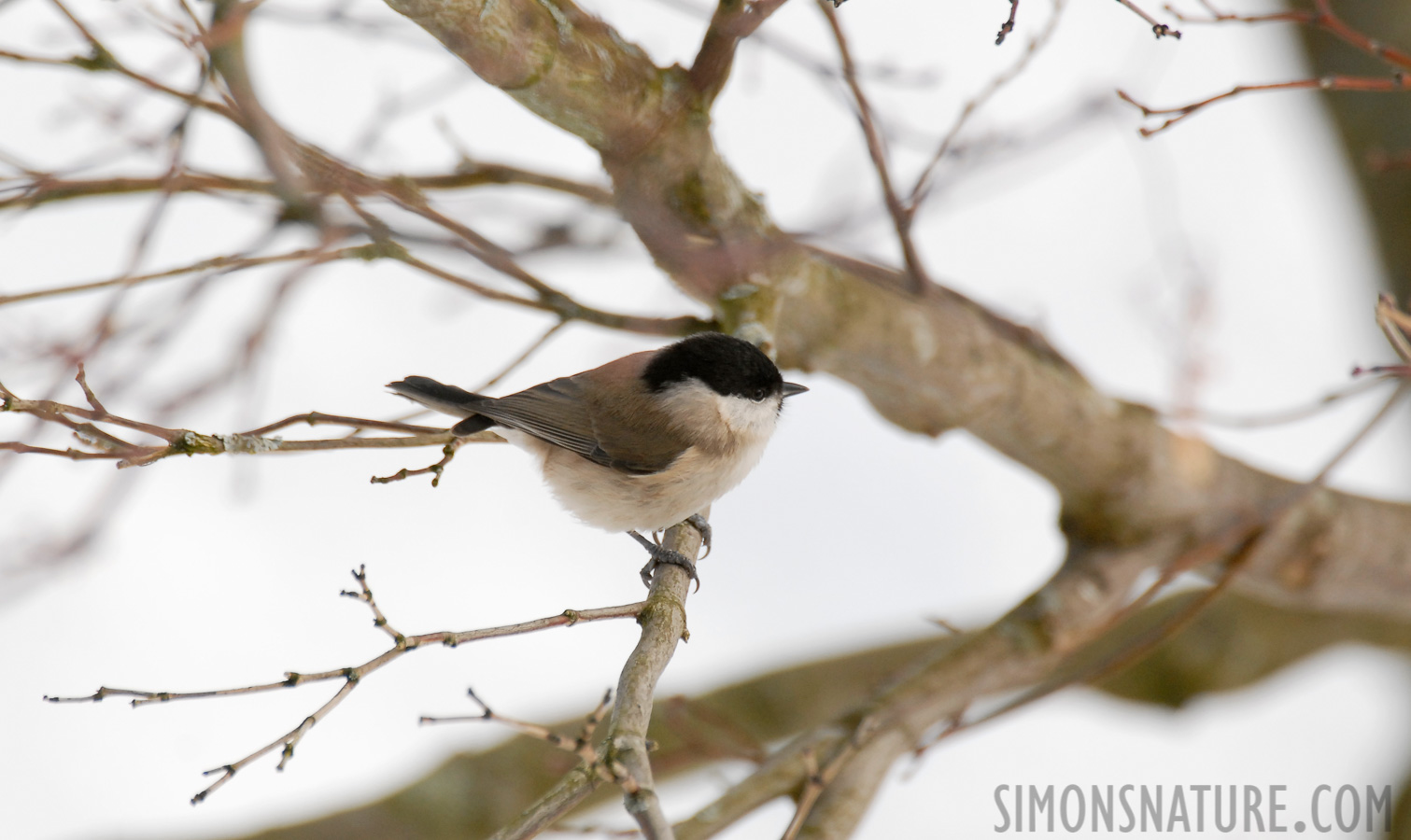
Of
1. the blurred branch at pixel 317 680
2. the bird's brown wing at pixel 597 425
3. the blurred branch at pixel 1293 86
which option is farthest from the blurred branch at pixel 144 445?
the blurred branch at pixel 1293 86

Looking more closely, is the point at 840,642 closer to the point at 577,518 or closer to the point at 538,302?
the point at 577,518

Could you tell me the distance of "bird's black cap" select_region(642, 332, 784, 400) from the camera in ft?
6.89

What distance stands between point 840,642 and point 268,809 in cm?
296

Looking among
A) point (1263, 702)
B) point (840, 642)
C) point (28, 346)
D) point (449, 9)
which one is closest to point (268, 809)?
point (840, 642)

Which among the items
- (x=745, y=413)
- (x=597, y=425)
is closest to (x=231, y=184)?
(x=597, y=425)

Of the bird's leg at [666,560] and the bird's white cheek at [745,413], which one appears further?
the bird's white cheek at [745,413]

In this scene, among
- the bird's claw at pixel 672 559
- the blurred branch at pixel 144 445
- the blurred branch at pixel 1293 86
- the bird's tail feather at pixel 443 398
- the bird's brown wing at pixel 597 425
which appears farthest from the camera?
the bird's brown wing at pixel 597 425

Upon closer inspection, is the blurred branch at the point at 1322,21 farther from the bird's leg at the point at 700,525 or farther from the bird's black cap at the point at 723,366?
the bird's leg at the point at 700,525

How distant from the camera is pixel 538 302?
206 centimetres

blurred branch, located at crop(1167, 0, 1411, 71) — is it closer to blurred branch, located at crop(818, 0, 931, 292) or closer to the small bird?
blurred branch, located at crop(818, 0, 931, 292)

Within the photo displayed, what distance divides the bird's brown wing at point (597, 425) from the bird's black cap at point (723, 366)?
123mm

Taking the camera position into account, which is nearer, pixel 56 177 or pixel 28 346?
pixel 56 177

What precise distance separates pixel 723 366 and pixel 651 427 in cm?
25

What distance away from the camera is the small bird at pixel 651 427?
2145 mm
